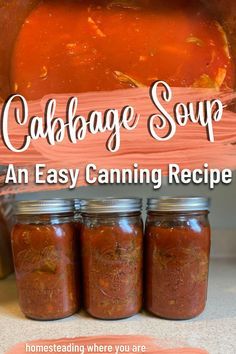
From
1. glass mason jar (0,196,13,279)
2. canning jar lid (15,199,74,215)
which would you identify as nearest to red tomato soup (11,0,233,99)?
canning jar lid (15,199,74,215)

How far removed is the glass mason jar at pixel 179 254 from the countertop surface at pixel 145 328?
1.1 inches

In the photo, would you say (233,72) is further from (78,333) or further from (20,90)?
(78,333)

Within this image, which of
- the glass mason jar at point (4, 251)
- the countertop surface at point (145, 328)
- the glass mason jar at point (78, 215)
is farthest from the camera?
the glass mason jar at point (4, 251)

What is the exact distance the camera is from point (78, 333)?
641 millimetres

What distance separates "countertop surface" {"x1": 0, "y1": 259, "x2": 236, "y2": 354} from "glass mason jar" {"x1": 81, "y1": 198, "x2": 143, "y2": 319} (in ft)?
0.09

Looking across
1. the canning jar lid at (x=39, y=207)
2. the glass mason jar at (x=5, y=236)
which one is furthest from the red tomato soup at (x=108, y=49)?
the glass mason jar at (x=5, y=236)

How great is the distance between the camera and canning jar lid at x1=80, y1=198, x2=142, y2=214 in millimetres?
677

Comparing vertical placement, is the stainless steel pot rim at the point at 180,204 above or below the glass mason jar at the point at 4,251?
above

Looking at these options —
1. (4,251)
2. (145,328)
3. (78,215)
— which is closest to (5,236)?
(4,251)

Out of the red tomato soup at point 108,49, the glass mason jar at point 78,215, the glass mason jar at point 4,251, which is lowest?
the glass mason jar at point 4,251

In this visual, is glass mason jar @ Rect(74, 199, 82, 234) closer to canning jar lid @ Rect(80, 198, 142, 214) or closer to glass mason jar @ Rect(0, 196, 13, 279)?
canning jar lid @ Rect(80, 198, 142, 214)

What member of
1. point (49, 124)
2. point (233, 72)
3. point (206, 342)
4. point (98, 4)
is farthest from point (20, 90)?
point (206, 342)

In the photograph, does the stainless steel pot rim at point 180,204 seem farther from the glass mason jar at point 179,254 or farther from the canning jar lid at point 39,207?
the canning jar lid at point 39,207

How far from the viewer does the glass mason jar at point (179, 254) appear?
0.67 m
